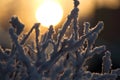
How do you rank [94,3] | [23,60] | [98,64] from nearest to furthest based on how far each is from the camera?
[23,60]
[98,64]
[94,3]

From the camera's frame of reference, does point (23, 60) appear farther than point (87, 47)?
No

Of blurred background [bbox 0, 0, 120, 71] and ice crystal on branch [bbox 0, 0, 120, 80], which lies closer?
ice crystal on branch [bbox 0, 0, 120, 80]

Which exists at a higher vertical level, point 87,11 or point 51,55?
point 51,55

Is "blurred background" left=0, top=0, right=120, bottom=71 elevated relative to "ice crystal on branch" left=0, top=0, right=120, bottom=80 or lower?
lower

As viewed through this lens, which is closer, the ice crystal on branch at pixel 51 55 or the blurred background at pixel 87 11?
the ice crystal on branch at pixel 51 55

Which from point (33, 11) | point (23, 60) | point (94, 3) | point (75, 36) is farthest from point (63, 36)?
point (94, 3)

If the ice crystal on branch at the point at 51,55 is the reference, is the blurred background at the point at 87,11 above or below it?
below

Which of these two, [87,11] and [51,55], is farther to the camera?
[87,11]

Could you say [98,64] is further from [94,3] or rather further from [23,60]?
[94,3]
